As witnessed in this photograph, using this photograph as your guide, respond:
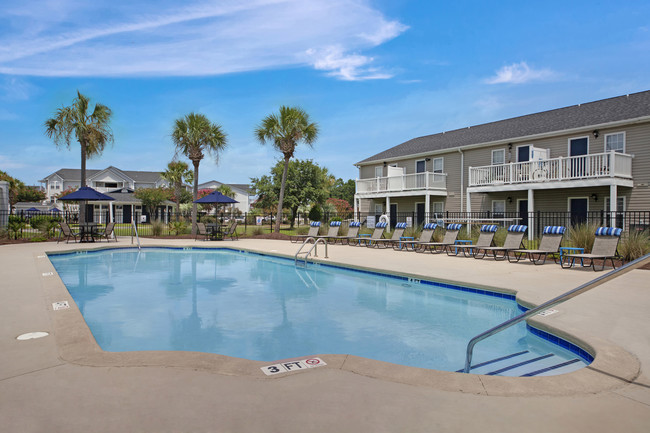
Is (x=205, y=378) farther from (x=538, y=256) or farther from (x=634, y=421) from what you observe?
(x=538, y=256)

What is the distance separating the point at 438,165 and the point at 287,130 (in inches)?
394

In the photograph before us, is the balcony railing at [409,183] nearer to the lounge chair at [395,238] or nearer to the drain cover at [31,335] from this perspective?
the lounge chair at [395,238]

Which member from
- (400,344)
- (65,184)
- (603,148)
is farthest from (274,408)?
(65,184)

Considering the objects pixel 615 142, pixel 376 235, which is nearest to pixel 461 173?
pixel 615 142

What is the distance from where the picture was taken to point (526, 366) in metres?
4.45

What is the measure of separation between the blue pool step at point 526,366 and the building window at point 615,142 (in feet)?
57.4

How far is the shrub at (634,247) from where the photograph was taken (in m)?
10.4

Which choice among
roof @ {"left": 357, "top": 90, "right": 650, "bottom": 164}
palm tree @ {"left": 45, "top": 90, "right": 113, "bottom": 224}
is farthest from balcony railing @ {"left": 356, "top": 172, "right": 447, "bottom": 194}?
palm tree @ {"left": 45, "top": 90, "right": 113, "bottom": 224}

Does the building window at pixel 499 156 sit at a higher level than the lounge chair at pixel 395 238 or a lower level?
higher

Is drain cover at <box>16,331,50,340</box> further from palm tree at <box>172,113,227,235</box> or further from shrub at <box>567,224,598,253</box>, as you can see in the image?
palm tree at <box>172,113,227,235</box>

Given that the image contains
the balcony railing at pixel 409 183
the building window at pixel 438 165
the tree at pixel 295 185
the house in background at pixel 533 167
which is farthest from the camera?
the tree at pixel 295 185

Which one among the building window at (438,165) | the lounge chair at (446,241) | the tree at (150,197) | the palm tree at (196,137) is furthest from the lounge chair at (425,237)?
the tree at (150,197)

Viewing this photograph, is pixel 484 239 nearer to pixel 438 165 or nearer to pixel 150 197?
pixel 438 165

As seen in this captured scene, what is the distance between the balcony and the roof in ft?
6.77
